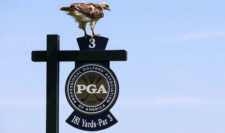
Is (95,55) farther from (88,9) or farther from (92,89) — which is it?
(88,9)

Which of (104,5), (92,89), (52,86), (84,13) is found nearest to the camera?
(92,89)

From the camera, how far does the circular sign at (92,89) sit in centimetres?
1444

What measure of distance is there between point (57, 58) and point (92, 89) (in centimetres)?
108

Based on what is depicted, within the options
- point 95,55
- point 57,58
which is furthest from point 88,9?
point 57,58

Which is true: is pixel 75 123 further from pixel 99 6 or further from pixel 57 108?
pixel 99 6

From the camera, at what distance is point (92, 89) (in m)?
14.5

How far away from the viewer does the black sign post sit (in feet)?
47.8

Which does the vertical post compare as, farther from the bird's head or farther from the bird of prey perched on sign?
the bird's head

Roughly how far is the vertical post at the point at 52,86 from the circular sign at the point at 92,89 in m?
0.36

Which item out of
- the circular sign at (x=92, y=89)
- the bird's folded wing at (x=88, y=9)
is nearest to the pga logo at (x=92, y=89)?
the circular sign at (x=92, y=89)

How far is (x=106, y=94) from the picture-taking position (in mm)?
14445

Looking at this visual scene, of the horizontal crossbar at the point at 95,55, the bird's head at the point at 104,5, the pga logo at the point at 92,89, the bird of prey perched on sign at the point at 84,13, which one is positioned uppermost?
the bird's head at the point at 104,5

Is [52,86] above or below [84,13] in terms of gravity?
below

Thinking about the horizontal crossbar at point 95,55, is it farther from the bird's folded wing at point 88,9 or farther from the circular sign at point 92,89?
the bird's folded wing at point 88,9
